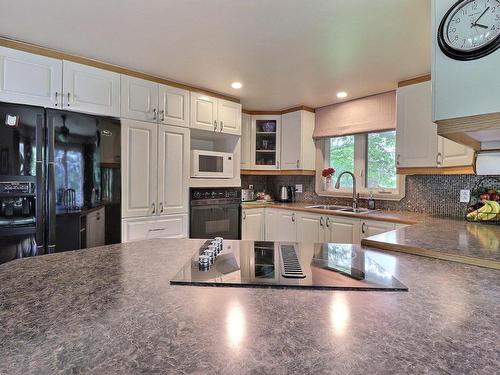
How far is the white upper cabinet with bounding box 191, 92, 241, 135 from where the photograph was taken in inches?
117

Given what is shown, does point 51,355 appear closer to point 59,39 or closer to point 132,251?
point 132,251

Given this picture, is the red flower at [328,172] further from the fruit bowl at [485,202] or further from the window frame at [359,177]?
the fruit bowl at [485,202]

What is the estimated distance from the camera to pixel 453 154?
7.58 feet

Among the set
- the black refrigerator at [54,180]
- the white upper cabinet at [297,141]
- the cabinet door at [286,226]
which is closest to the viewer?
the black refrigerator at [54,180]

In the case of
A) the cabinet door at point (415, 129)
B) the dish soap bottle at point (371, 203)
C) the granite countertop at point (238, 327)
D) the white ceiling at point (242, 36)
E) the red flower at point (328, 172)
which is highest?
the white ceiling at point (242, 36)

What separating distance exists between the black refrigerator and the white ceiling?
0.58 m

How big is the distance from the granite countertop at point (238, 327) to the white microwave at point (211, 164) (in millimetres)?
2123

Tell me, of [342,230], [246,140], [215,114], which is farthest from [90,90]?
[342,230]

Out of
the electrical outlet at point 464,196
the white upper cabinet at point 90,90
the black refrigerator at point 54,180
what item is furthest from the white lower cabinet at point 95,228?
the electrical outlet at point 464,196

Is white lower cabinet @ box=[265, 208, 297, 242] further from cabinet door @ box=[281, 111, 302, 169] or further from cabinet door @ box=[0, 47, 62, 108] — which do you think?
cabinet door @ box=[0, 47, 62, 108]

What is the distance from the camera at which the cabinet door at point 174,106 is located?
271 centimetres

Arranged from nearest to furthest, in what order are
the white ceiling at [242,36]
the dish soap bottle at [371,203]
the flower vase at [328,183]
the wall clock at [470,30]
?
the wall clock at [470,30], the white ceiling at [242,36], the dish soap bottle at [371,203], the flower vase at [328,183]

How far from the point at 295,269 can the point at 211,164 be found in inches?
91.7

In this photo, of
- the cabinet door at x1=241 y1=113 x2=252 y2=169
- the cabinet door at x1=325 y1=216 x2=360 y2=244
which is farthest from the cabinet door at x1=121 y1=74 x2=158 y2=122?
the cabinet door at x1=325 y1=216 x2=360 y2=244
